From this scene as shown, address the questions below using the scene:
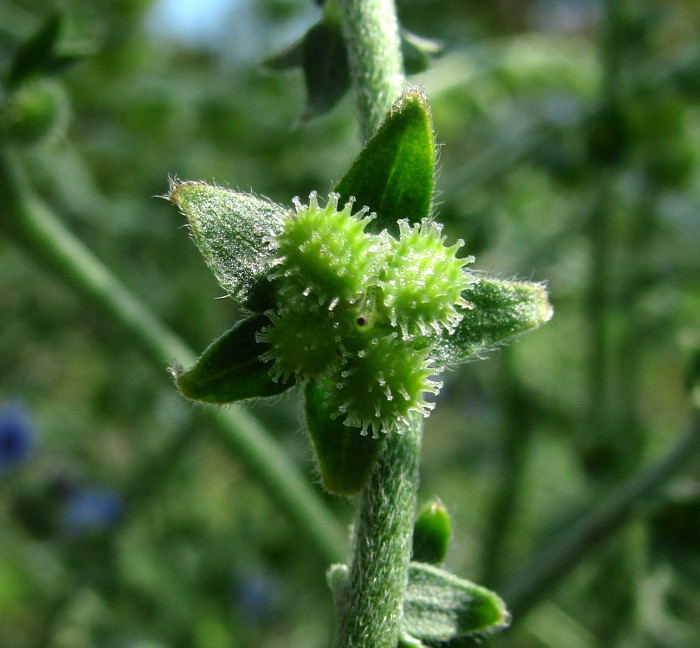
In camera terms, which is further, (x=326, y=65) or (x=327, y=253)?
(x=326, y=65)

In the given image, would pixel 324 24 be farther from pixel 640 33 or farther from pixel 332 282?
pixel 640 33

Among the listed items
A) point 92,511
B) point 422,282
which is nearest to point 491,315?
point 422,282

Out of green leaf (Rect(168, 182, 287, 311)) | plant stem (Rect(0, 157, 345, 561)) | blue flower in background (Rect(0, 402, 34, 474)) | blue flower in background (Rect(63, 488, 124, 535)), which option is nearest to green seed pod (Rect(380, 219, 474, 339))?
green leaf (Rect(168, 182, 287, 311))

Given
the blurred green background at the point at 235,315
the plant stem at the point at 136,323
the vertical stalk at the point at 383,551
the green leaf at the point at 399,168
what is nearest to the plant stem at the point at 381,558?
the vertical stalk at the point at 383,551

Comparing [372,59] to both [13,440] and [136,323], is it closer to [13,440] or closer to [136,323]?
[136,323]

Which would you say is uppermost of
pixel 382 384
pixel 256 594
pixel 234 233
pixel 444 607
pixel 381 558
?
pixel 234 233

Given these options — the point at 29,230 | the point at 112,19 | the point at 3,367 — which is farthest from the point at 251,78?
the point at 29,230

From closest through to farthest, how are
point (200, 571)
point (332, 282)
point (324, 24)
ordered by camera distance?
point (332, 282), point (324, 24), point (200, 571)
